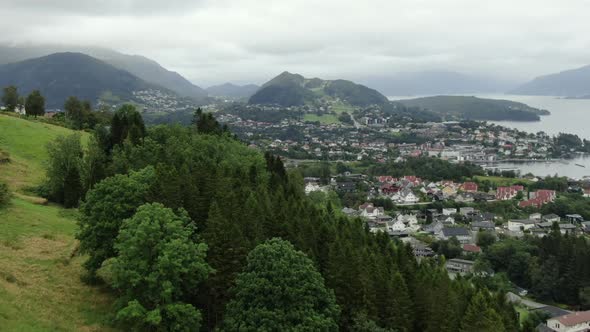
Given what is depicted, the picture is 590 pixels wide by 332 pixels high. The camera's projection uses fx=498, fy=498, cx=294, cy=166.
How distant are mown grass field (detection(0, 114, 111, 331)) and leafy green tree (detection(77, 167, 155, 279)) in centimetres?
169

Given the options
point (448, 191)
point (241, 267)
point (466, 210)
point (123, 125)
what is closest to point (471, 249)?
point (466, 210)

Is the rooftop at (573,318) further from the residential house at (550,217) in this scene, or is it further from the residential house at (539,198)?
the residential house at (539,198)

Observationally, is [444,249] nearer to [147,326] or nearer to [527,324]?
[527,324]

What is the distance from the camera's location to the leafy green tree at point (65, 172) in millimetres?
38594

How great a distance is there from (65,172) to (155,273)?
25.7m

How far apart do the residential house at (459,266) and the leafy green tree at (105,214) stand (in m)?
52.1

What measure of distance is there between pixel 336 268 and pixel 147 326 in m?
9.27

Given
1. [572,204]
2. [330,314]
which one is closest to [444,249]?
[572,204]

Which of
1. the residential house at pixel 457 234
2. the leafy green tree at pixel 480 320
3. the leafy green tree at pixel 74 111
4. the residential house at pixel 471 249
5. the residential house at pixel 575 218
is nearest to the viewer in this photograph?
the leafy green tree at pixel 480 320

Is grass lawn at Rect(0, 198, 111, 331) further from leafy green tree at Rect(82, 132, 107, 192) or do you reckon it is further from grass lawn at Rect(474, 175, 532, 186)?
grass lawn at Rect(474, 175, 532, 186)

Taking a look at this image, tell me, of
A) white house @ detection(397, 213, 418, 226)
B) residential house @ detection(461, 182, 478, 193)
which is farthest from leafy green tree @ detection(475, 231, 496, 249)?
residential house @ detection(461, 182, 478, 193)

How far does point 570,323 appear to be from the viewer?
4962 centimetres

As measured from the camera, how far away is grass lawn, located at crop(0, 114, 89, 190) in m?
43.9

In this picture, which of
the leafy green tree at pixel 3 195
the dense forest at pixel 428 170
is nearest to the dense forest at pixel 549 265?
the leafy green tree at pixel 3 195
